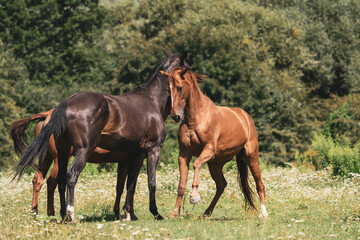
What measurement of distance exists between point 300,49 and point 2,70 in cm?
2165

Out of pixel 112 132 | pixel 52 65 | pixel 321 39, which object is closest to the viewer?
pixel 112 132

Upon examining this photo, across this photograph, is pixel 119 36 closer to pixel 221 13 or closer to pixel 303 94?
pixel 221 13

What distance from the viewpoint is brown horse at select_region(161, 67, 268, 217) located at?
8.38 meters

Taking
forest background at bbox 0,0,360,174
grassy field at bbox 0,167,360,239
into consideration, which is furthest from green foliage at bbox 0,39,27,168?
grassy field at bbox 0,167,360,239

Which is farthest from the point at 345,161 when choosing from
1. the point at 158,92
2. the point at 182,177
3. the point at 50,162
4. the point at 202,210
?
the point at 50,162

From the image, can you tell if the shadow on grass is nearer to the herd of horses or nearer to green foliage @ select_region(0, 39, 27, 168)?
the herd of horses

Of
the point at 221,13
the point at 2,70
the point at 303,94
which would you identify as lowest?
the point at 303,94

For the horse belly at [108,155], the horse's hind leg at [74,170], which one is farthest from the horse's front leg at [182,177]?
the horse's hind leg at [74,170]

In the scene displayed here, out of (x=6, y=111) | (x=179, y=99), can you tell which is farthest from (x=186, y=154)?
(x=6, y=111)

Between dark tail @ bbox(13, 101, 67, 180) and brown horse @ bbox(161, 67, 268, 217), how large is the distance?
69.9 inches

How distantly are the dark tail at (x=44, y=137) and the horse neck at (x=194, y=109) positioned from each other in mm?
2136

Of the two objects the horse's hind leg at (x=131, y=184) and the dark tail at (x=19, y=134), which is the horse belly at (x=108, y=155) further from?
the dark tail at (x=19, y=134)

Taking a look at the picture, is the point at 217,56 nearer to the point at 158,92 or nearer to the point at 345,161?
the point at 345,161

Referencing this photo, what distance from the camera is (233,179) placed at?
1493 centimetres
